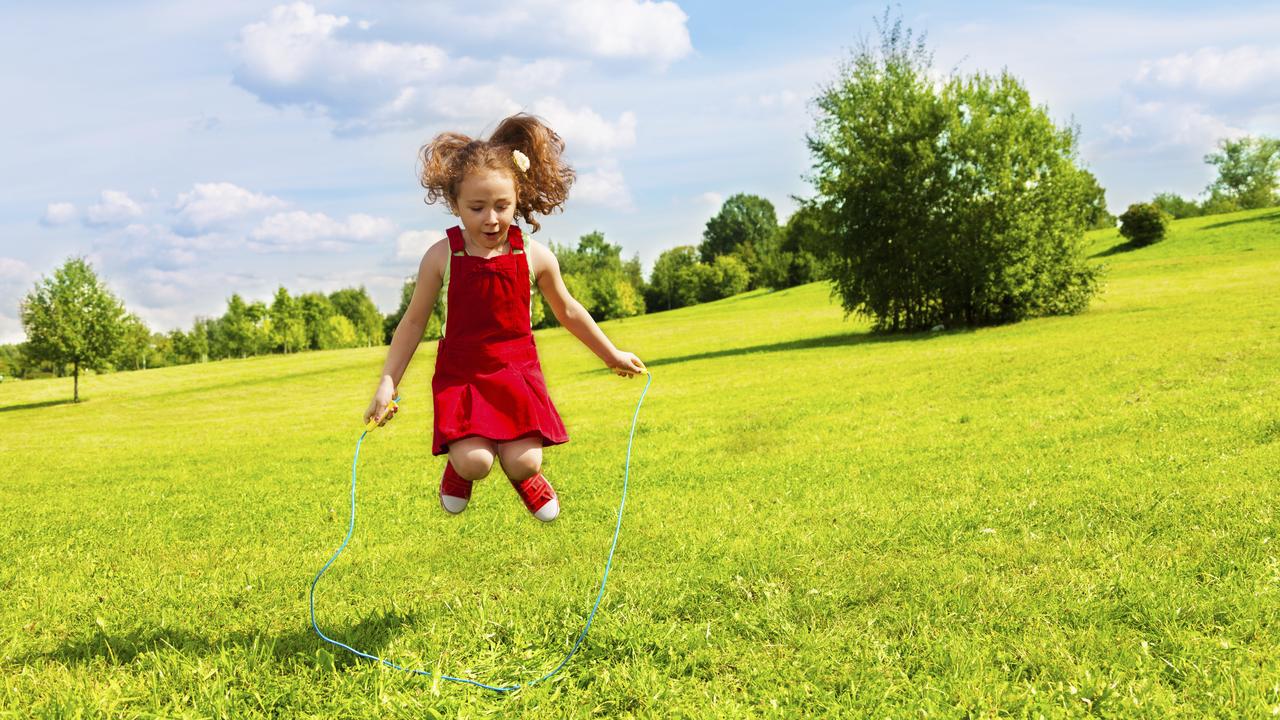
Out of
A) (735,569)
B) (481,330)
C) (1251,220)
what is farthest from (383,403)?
(1251,220)

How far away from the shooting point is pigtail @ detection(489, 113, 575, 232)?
5.70m

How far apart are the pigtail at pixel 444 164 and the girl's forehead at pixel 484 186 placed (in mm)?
141

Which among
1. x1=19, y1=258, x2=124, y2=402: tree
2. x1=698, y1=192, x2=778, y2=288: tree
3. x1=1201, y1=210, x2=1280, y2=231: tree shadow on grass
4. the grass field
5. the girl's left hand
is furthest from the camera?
x1=698, y1=192, x2=778, y2=288: tree

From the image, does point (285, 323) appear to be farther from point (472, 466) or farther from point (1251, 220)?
point (472, 466)

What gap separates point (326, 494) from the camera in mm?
12203

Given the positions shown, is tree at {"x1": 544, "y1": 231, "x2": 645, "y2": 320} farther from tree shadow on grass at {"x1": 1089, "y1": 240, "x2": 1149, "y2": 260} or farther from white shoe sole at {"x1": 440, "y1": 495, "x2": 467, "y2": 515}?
white shoe sole at {"x1": 440, "y1": 495, "x2": 467, "y2": 515}

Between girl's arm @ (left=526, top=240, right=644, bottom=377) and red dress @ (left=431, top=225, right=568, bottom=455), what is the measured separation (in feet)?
0.68

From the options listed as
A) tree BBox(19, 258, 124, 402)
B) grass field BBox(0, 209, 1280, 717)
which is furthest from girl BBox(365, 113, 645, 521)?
tree BBox(19, 258, 124, 402)

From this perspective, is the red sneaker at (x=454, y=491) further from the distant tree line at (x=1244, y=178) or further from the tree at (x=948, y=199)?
the distant tree line at (x=1244, y=178)

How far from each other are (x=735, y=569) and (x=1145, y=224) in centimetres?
6814

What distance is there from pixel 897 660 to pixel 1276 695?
197 centimetres

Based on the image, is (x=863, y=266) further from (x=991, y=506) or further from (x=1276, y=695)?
(x=1276, y=695)

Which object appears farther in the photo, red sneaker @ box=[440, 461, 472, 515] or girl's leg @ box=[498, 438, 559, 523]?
red sneaker @ box=[440, 461, 472, 515]

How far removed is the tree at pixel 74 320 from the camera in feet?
142
